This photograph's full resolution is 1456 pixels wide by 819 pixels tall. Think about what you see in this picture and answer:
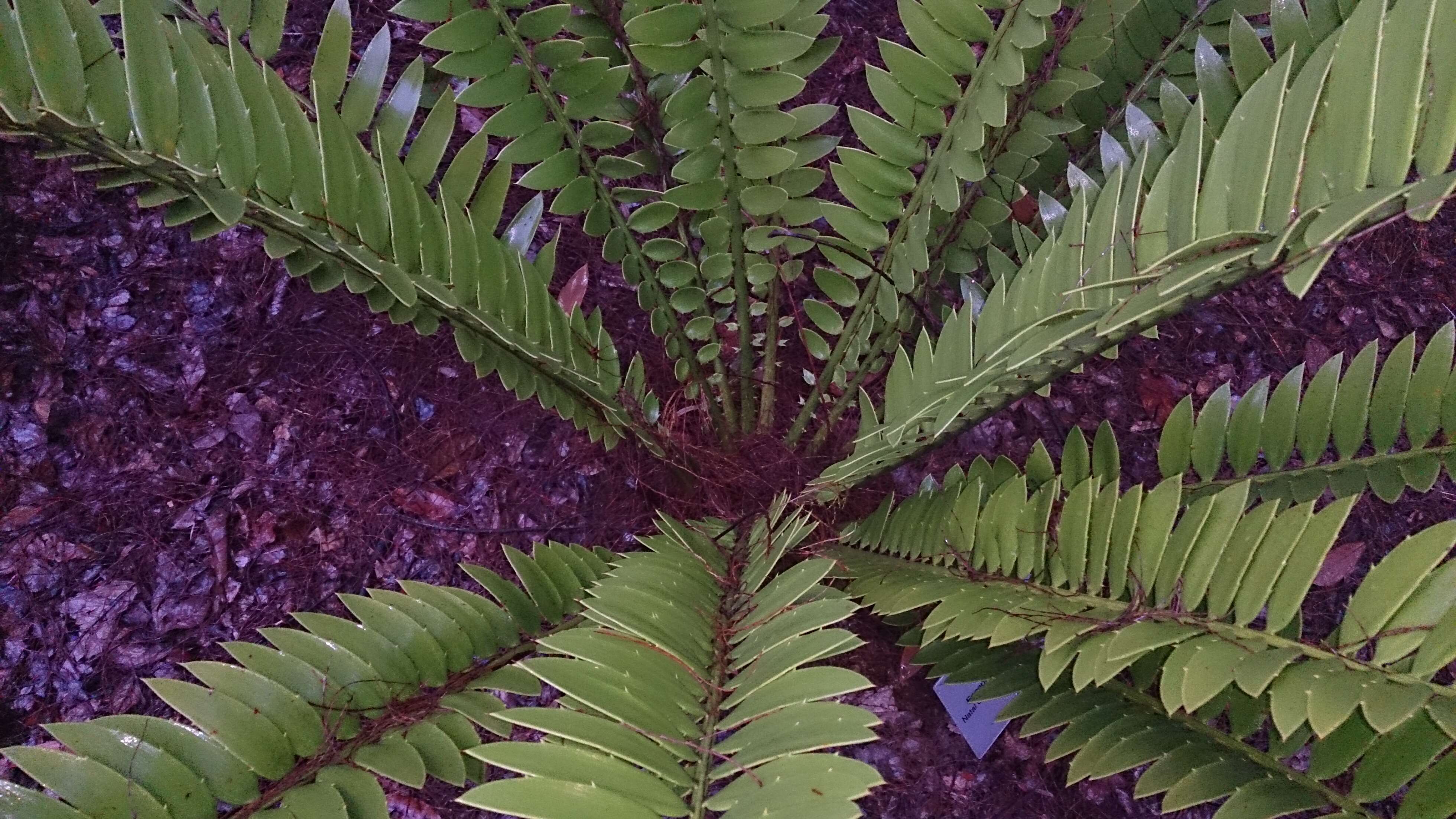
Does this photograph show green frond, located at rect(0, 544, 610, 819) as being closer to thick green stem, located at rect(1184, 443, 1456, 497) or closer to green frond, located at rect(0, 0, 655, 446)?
green frond, located at rect(0, 0, 655, 446)

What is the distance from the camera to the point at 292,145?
0.67 meters

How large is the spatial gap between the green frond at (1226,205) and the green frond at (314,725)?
46 centimetres

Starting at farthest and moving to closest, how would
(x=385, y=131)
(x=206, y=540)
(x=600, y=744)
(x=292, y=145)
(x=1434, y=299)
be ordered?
(x=1434, y=299) < (x=206, y=540) < (x=385, y=131) < (x=292, y=145) < (x=600, y=744)

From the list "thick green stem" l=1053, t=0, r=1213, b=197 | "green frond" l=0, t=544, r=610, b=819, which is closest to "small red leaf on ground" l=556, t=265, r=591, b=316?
"green frond" l=0, t=544, r=610, b=819

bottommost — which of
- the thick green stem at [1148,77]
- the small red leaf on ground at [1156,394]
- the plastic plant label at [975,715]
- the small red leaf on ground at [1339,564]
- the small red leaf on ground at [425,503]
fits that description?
the plastic plant label at [975,715]

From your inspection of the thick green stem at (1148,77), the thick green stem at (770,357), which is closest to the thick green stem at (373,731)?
the thick green stem at (770,357)

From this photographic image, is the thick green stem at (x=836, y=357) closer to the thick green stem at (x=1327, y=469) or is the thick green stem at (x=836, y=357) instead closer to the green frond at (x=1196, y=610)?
the green frond at (x=1196, y=610)

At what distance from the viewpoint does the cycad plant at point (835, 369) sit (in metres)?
0.51

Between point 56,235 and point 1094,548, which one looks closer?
point 1094,548

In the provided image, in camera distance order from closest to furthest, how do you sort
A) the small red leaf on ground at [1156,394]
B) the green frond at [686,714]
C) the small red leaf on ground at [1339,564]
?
1. the green frond at [686,714]
2. the small red leaf on ground at [1339,564]
3. the small red leaf on ground at [1156,394]

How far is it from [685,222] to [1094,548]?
28.5 inches

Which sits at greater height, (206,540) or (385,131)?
(385,131)

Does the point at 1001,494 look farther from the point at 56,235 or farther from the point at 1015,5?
the point at 56,235

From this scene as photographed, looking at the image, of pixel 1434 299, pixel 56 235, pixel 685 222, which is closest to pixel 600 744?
pixel 685 222
